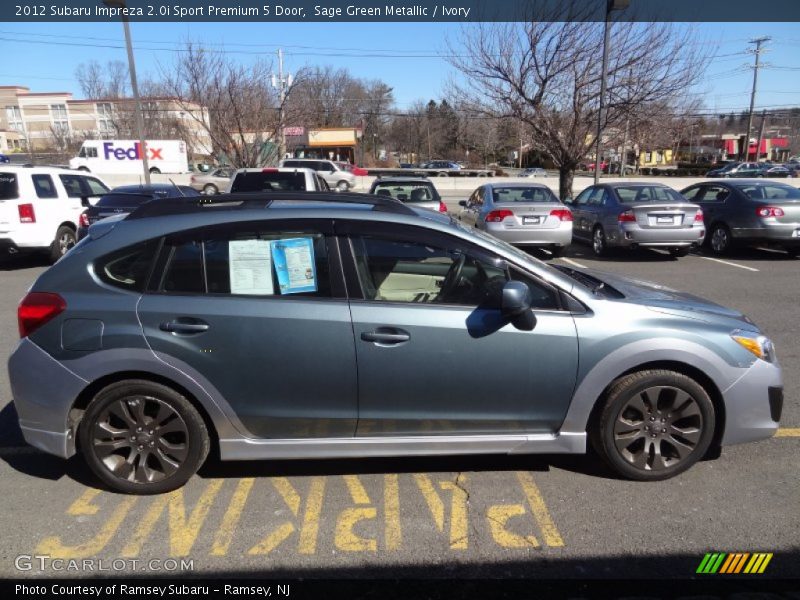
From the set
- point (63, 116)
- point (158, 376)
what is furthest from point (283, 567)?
point (63, 116)

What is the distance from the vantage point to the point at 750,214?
1113 cm

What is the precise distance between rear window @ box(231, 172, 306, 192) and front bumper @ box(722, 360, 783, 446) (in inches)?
360

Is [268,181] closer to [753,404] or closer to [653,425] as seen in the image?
[653,425]

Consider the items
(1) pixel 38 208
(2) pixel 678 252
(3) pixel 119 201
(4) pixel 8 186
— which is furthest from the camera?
(2) pixel 678 252

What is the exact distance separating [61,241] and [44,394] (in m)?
9.02

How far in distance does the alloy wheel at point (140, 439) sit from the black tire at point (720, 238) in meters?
11.9

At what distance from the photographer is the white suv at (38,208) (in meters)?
9.91

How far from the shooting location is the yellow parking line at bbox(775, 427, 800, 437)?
152 inches

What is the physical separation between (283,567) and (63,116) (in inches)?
4300

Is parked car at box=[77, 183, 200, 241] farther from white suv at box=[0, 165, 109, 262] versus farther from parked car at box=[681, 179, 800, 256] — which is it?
parked car at box=[681, 179, 800, 256]

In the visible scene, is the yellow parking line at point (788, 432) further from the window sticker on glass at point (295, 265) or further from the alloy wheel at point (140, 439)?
the alloy wheel at point (140, 439)

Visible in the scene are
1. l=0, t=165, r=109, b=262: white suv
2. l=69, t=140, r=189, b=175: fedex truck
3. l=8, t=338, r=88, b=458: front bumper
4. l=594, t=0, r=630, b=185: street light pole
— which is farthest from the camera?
l=69, t=140, r=189, b=175: fedex truck

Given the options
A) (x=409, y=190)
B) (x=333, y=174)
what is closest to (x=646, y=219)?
(x=409, y=190)

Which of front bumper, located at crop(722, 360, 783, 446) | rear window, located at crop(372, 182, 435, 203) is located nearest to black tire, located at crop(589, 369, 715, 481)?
front bumper, located at crop(722, 360, 783, 446)
